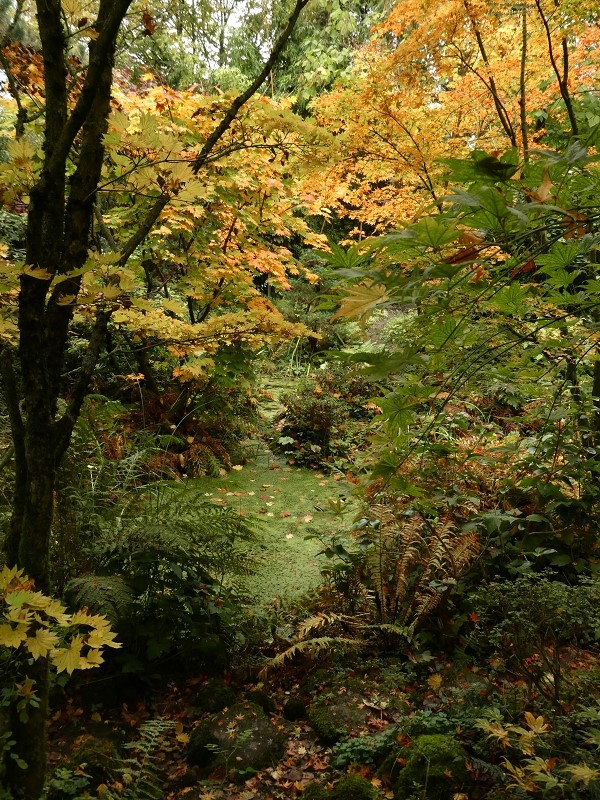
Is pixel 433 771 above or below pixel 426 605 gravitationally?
below

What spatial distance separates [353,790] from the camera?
194 centimetres

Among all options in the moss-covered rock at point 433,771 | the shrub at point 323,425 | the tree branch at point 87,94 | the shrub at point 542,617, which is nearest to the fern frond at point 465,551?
the shrub at point 542,617

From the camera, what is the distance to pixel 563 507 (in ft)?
10.3

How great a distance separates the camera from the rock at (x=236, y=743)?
88.8 inches

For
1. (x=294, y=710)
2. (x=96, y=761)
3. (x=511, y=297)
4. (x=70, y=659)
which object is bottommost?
(x=294, y=710)

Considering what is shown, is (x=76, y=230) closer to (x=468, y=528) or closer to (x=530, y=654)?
(x=468, y=528)

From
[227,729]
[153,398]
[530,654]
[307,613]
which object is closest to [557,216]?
[530,654]

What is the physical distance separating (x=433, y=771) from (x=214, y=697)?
3.96ft

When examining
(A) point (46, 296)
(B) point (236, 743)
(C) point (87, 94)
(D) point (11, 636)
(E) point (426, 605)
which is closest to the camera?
(D) point (11, 636)

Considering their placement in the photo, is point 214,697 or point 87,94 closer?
point 87,94

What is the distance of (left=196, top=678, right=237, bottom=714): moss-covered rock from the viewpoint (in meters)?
2.63

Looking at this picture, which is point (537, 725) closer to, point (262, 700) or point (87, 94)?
point (262, 700)

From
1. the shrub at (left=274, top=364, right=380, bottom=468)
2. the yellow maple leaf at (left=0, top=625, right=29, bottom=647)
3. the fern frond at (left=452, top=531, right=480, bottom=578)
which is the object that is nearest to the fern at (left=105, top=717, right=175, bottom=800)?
the yellow maple leaf at (left=0, top=625, right=29, bottom=647)

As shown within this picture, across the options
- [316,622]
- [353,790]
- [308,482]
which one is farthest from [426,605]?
[308,482]
